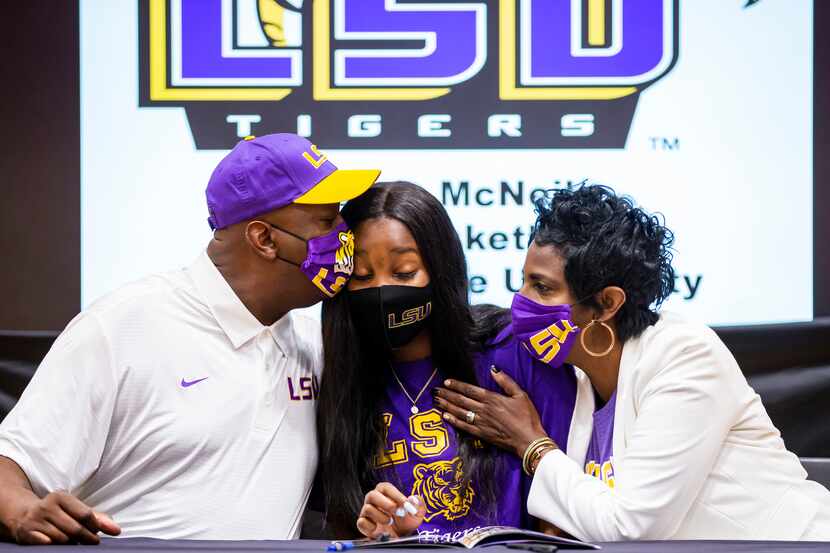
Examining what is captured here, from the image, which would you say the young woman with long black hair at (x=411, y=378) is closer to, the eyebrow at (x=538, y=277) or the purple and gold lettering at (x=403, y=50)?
the eyebrow at (x=538, y=277)

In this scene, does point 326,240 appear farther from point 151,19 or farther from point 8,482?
point 151,19

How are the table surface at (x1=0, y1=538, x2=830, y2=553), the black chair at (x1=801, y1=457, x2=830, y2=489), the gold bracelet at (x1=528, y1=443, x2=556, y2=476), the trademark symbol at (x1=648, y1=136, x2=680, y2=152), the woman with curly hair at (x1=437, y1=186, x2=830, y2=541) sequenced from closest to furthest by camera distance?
1. the table surface at (x1=0, y1=538, x2=830, y2=553)
2. the woman with curly hair at (x1=437, y1=186, x2=830, y2=541)
3. the gold bracelet at (x1=528, y1=443, x2=556, y2=476)
4. the black chair at (x1=801, y1=457, x2=830, y2=489)
5. the trademark symbol at (x1=648, y1=136, x2=680, y2=152)

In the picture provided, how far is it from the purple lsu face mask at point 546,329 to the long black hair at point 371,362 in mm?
169

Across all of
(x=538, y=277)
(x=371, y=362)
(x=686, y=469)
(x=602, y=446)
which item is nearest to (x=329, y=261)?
(x=371, y=362)

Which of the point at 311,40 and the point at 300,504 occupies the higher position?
the point at 311,40

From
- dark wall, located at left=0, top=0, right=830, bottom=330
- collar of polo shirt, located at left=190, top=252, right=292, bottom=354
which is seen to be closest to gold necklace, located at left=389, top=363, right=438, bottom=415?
collar of polo shirt, located at left=190, top=252, right=292, bottom=354

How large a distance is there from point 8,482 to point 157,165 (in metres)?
1.85

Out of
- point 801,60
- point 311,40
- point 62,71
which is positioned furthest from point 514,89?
point 62,71

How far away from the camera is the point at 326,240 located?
98.7 inches

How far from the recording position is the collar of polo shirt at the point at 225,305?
2496 mm

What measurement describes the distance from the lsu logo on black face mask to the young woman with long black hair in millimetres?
1141

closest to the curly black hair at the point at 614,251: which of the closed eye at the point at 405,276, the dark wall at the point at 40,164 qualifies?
the closed eye at the point at 405,276

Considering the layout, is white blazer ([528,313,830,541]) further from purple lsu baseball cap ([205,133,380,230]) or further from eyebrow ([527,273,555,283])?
purple lsu baseball cap ([205,133,380,230])

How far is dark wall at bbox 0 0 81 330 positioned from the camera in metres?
3.81
